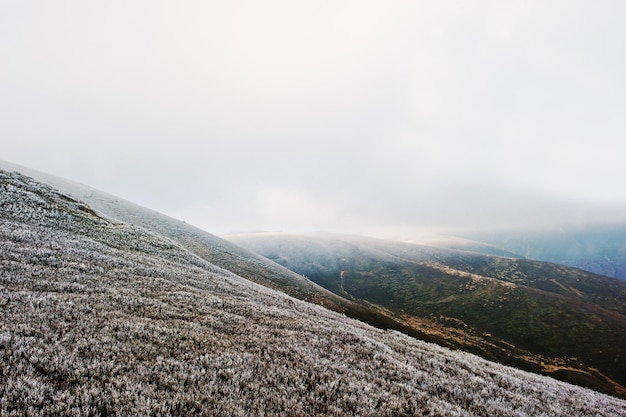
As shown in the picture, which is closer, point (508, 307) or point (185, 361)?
point (185, 361)

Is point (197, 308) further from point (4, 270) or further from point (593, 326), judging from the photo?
point (593, 326)

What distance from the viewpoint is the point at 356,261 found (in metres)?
187

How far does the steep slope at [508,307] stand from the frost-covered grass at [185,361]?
241 ft

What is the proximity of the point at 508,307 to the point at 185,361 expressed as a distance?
12918 centimetres

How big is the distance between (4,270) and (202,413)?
16924mm

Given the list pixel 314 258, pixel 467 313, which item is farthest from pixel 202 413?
pixel 314 258

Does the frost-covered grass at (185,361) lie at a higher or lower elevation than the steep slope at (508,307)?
higher

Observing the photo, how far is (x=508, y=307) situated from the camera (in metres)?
108

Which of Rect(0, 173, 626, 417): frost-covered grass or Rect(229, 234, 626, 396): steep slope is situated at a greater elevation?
Rect(0, 173, 626, 417): frost-covered grass

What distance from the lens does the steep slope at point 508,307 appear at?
7650cm

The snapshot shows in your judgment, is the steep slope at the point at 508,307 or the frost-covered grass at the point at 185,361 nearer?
the frost-covered grass at the point at 185,361

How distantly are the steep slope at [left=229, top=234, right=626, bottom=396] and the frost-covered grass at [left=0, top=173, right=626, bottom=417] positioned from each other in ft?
241

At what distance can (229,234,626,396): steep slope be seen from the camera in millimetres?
76500

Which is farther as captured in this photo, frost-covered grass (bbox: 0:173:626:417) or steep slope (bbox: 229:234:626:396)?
steep slope (bbox: 229:234:626:396)
